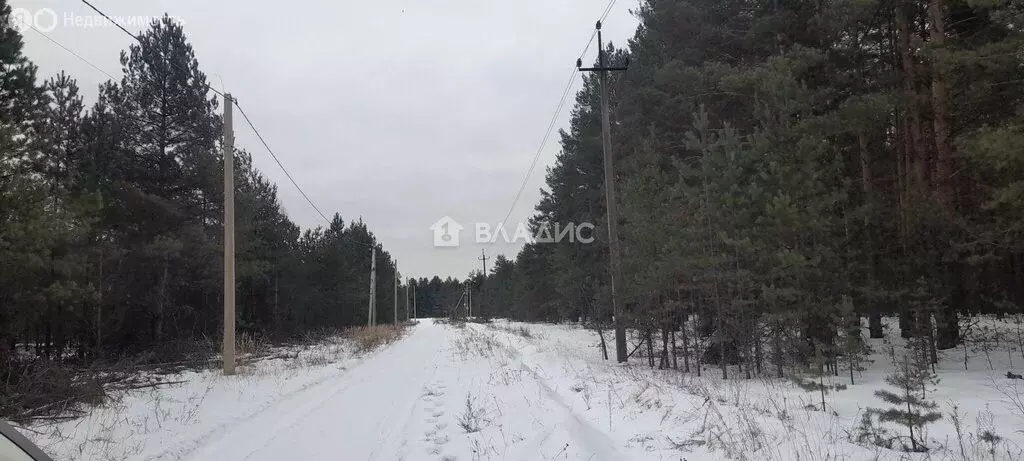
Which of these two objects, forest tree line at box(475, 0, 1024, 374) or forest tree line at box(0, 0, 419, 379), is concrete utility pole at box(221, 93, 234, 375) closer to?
forest tree line at box(0, 0, 419, 379)

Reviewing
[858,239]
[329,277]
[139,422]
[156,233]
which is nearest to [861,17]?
[858,239]

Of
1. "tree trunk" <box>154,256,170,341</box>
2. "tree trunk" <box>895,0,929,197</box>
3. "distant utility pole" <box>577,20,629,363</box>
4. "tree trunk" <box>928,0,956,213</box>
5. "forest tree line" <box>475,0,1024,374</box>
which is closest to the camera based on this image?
"forest tree line" <box>475,0,1024,374</box>

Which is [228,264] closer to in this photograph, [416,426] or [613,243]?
[416,426]

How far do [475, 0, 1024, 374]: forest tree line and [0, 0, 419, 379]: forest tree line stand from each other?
1310 cm

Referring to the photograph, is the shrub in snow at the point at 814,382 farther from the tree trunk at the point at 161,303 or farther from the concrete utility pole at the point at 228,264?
the tree trunk at the point at 161,303

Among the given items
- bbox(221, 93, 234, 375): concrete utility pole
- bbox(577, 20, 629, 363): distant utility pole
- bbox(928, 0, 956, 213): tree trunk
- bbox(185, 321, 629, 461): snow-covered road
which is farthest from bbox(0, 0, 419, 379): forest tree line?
bbox(928, 0, 956, 213): tree trunk

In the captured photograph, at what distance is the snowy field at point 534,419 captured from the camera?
231 inches

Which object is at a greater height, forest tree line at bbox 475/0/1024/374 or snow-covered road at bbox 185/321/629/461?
forest tree line at bbox 475/0/1024/374

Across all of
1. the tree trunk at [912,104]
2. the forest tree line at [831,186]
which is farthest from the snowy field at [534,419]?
the tree trunk at [912,104]

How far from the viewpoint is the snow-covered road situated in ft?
19.8

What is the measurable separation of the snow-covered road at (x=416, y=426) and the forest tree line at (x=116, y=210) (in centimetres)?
621

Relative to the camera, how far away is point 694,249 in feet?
38.2

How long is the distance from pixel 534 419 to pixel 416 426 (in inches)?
60.8

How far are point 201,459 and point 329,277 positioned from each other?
1545 inches
